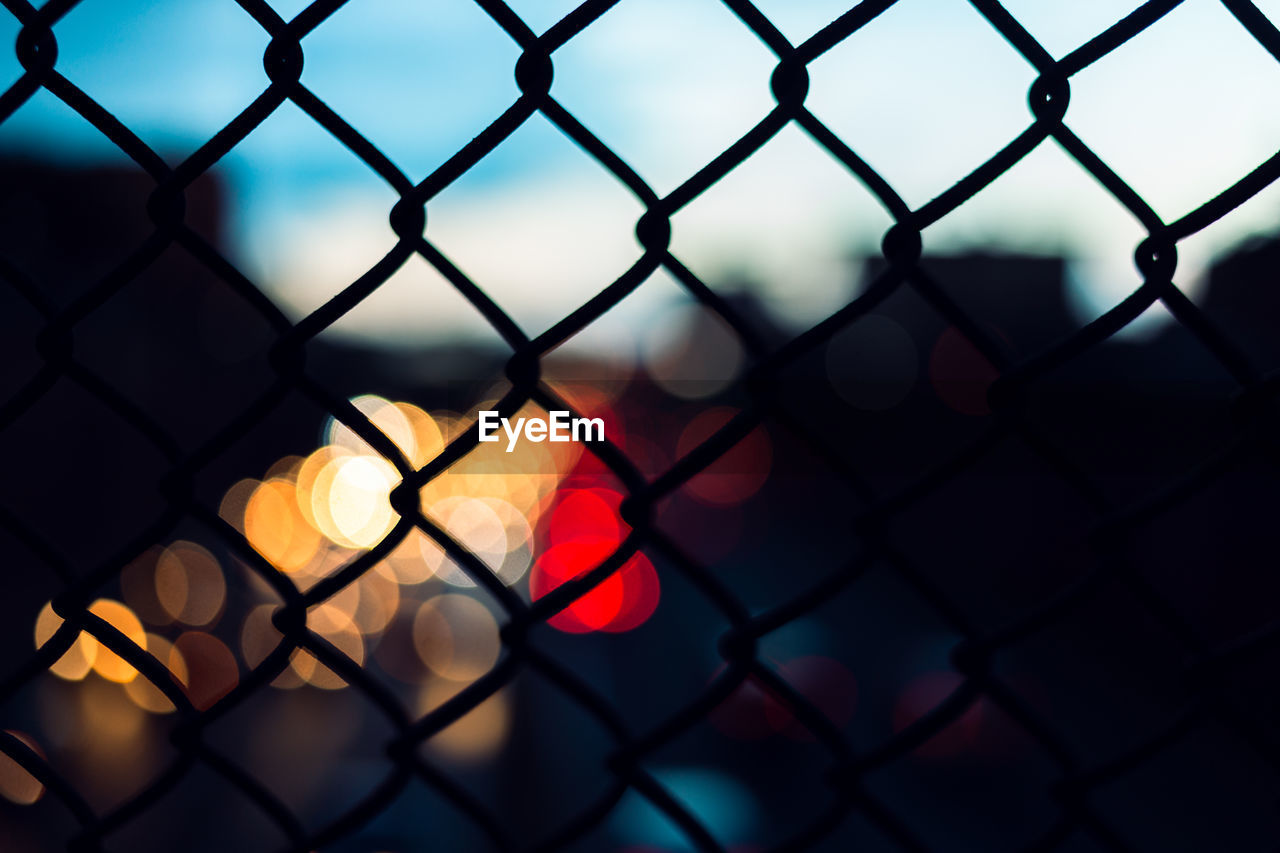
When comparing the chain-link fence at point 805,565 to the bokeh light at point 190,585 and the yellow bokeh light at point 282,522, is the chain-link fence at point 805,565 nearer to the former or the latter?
the bokeh light at point 190,585

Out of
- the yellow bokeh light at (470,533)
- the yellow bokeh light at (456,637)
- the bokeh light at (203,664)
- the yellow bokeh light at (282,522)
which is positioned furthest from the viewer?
the yellow bokeh light at (282,522)

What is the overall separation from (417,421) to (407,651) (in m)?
12.5

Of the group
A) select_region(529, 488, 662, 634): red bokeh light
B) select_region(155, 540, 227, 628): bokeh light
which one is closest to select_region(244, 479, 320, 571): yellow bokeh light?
select_region(155, 540, 227, 628): bokeh light

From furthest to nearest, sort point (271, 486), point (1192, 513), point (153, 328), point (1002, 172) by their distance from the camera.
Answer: point (271, 486)
point (153, 328)
point (1192, 513)
point (1002, 172)

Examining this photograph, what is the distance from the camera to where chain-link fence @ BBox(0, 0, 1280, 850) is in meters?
0.96

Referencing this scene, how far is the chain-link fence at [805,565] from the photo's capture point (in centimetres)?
96

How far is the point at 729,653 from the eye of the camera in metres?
1.08

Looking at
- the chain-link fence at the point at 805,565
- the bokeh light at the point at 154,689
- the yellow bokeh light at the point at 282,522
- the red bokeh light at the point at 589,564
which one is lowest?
the chain-link fence at the point at 805,565

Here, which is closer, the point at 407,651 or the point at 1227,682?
the point at 1227,682

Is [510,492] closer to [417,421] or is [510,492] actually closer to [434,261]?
[417,421]

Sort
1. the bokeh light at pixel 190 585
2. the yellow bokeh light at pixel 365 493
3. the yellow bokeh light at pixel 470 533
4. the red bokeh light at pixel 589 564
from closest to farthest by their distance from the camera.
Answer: the yellow bokeh light at pixel 365 493, the red bokeh light at pixel 589 564, the bokeh light at pixel 190 585, the yellow bokeh light at pixel 470 533

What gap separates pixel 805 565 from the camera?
23.4 m

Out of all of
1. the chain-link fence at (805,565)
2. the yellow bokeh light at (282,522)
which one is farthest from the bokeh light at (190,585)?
the yellow bokeh light at (282,522)

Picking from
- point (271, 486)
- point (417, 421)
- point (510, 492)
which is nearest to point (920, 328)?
point (510, 492)
